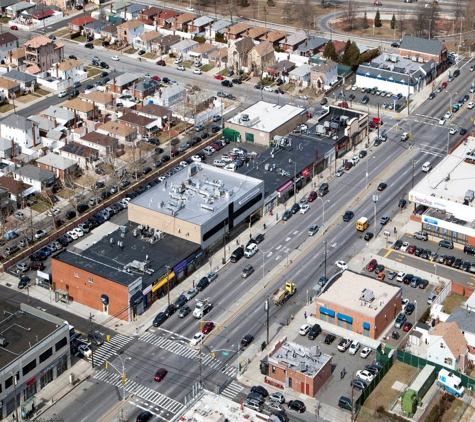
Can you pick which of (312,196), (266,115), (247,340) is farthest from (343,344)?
(266,115)

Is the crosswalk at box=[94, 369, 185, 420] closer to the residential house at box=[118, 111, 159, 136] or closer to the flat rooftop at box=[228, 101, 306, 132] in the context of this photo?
the flat rooftop at box=[228, 101, 306, 132]

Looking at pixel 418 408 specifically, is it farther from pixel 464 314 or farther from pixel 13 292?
pixel 13 292

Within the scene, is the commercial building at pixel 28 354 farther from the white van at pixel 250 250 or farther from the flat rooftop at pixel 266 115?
the flat rooftop at pixel 266 115

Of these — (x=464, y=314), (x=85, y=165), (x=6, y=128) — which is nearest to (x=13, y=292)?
(x=85, y=165)

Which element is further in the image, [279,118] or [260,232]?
[279,118]

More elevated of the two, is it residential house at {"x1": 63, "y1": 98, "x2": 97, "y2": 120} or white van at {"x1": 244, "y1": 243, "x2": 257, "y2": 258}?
residential house at {"x1": 63, "y1": 98, "x2": 97, "y2": 120}

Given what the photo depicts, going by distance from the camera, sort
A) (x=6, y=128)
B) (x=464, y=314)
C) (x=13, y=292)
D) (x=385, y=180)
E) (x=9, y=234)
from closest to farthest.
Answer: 1. (x=464, y=314)
2. (x=13, y=292)
3. (x=9, y=234)
4. (x=385, y=180)
5. (x=6, y=128)

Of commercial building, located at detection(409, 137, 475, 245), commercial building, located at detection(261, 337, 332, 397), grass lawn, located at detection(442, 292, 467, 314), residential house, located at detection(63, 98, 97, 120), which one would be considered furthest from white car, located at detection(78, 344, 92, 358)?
residential house, located at detection(63, 98, 97, 120)
